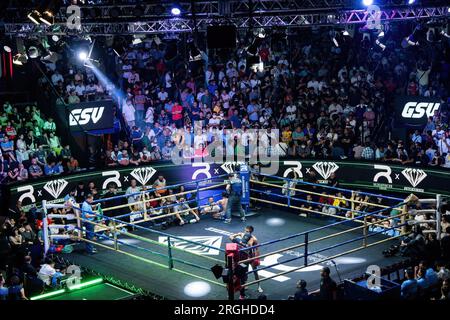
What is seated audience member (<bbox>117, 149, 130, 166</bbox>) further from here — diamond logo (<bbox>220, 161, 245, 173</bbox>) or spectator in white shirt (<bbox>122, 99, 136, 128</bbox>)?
diamond logo (<bbox>220, 161, 245, 173</bbox>)

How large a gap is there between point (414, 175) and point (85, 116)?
29.1 feet

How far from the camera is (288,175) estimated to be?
1906 cm

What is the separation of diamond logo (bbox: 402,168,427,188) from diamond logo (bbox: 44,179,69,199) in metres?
8.78

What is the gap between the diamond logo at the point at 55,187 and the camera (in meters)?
17.4

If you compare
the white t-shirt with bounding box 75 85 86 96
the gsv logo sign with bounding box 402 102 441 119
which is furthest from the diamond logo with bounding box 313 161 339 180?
the white t-shirt with bounding box 75 85 86 96

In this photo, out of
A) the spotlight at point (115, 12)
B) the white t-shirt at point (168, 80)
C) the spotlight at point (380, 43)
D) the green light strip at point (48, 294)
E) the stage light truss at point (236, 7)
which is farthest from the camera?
the white t-shirt at point (168, 80)

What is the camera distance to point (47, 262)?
13562 millimetres

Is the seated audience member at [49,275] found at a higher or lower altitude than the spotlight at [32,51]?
lower

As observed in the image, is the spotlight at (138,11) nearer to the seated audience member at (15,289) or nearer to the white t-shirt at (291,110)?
the white t-shirt at (291,110)

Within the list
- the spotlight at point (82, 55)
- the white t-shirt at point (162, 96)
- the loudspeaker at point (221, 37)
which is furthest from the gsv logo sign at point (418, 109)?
the spotlight at point (82, 55)

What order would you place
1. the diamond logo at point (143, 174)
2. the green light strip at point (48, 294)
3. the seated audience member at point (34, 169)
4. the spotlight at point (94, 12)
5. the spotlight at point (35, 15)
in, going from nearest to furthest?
1. the green light strip at point (48, 294)
2. the spotlight at point (35, 15)
3. the spotlight at point (94, 12)
4. the seated audience member at point (34, 169)
5. the diamond logo at point (143, 174)

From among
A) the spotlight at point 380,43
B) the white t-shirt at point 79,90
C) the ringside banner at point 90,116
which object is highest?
the spotlight at point 380,43

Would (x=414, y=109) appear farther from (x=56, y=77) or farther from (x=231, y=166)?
(x=56, y=77)

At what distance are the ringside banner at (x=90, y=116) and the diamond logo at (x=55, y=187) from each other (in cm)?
179
